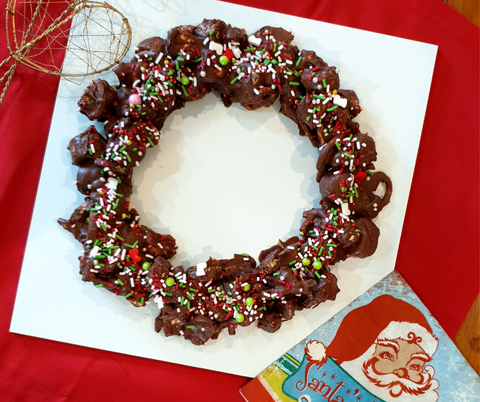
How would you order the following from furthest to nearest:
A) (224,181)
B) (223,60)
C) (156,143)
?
(224,181) < (156,143) < (223,60)

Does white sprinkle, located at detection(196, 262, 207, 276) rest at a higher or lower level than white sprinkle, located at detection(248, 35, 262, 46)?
lower

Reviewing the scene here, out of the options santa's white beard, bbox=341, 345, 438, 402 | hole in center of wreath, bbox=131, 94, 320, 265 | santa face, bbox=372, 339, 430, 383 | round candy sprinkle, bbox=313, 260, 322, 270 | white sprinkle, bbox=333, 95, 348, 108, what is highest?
white sprinkle, bbox=333, 95, 348, 108

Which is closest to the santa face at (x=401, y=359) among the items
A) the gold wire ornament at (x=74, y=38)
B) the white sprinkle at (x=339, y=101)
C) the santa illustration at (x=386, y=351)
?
the santa illustration at (x=386, y=351)

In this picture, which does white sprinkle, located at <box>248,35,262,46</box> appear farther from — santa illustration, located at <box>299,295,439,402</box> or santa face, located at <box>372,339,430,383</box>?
santa face, located at <box>372,339,430,383</box>

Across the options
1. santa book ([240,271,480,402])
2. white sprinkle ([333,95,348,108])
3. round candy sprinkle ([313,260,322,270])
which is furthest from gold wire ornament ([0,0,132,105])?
santa book ([240,271,480,402])

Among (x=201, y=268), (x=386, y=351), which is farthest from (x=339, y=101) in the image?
(x=386, y=351)

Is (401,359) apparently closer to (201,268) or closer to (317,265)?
(317,265)
